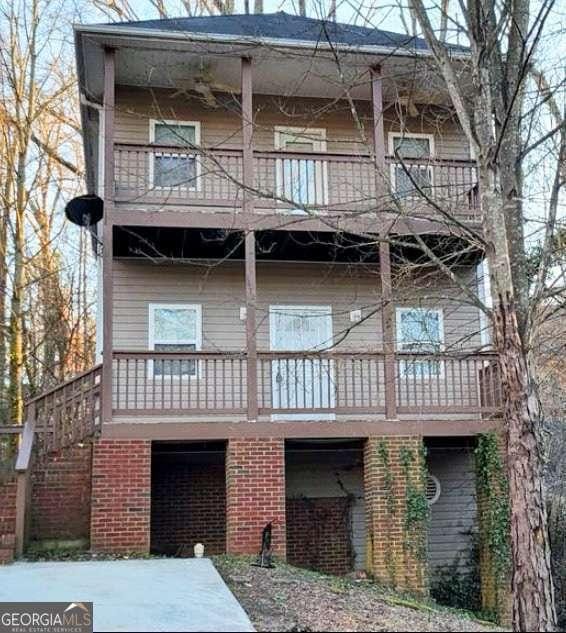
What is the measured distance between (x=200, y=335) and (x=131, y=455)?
307 centimetres

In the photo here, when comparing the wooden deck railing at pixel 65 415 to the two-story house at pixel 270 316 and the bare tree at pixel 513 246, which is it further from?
the bare tree at pixel 513 246

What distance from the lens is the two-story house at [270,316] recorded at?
1101cm

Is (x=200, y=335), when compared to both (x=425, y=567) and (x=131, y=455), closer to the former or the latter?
(x=131, y=455)

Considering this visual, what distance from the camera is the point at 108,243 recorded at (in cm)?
1137

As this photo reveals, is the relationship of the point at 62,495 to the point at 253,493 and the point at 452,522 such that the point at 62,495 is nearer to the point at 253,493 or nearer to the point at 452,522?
the point at 253,493

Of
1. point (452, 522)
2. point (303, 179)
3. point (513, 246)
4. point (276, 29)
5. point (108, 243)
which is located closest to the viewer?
point (513, 246)

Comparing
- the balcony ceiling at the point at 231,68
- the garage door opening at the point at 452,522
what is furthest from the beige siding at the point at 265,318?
the balcony ceiling at the point at 231,68

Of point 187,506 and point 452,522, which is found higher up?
point 187,506

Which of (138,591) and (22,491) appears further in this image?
(22,491)

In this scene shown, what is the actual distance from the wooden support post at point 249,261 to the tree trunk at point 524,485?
4.23 metres

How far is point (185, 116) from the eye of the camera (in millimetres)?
13805

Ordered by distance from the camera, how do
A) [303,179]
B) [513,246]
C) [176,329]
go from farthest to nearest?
[176,329]
[303,179]
[513,246]

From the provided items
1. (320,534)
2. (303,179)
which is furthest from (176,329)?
(320,534)

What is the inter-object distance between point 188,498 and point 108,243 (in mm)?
4475
